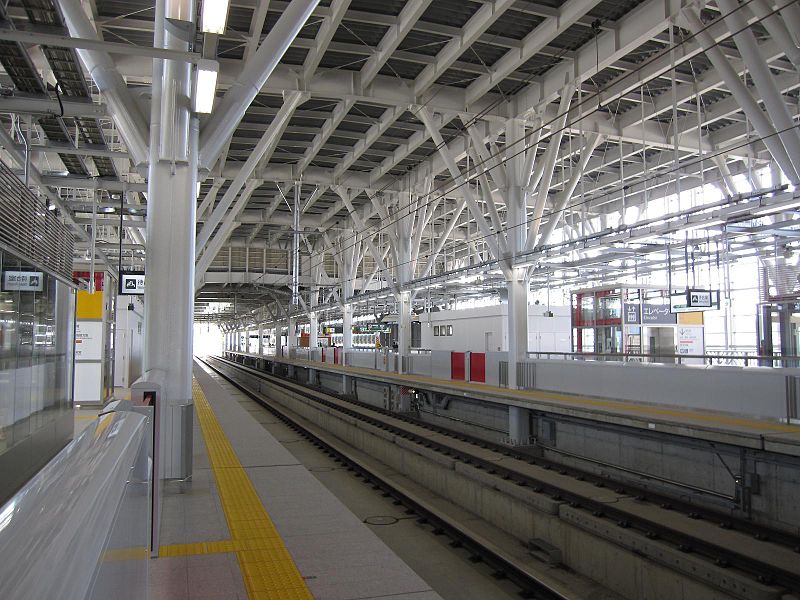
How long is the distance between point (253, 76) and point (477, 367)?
13006mm

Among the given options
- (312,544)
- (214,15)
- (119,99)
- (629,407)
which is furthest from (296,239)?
(312,544)

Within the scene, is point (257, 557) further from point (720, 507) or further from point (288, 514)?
point (720, 507)

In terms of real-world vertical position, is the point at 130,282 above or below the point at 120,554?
above

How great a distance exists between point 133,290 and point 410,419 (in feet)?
33.3

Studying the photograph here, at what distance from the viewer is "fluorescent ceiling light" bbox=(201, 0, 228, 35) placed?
5.70m

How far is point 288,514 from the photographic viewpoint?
646cm

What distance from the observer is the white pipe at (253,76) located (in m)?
7.07

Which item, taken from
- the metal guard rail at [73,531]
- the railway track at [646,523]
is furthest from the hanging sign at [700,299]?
the metal guard rail at [73,531]

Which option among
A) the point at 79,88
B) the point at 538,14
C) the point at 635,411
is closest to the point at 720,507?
the point at 635,411

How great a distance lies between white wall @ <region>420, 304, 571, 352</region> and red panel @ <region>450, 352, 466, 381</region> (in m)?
3.18

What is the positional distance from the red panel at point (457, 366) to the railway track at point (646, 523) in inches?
273

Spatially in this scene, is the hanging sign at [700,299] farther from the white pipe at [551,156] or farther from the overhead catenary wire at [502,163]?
the white pipe at [551,156]

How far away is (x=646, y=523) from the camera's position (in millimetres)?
7926

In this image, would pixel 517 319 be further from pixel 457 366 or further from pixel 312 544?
pixel 312 544
